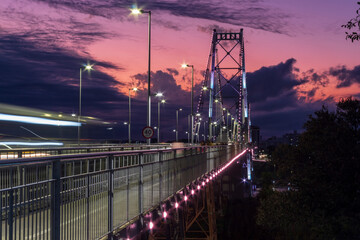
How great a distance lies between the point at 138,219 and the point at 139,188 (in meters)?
0.58

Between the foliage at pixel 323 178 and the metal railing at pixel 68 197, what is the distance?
16636mm

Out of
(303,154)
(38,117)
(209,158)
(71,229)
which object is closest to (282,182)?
(303,154)

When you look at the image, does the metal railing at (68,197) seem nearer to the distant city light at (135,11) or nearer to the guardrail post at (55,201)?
the guardrail post at (55,201)

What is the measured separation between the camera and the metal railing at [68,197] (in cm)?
443

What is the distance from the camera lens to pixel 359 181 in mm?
23734

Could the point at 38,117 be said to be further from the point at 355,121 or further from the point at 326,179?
the point at 355,121

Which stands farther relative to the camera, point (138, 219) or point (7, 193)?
point (138, 219)

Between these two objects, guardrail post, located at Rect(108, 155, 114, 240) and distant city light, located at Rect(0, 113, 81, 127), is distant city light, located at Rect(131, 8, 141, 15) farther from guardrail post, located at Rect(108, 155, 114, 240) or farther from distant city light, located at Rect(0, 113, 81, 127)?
guardrail post, located at Rect(108, 155, 114, 240)

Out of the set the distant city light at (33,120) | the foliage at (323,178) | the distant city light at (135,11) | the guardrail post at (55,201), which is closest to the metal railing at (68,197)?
the guardrail post at (55,201)

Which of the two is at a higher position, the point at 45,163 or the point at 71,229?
the point at 45,163

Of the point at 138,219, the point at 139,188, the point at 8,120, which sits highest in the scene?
the point at 8,120

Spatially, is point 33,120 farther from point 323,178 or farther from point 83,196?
point 83,196

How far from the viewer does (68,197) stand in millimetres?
5527

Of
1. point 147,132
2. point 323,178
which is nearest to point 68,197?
point 147,132
